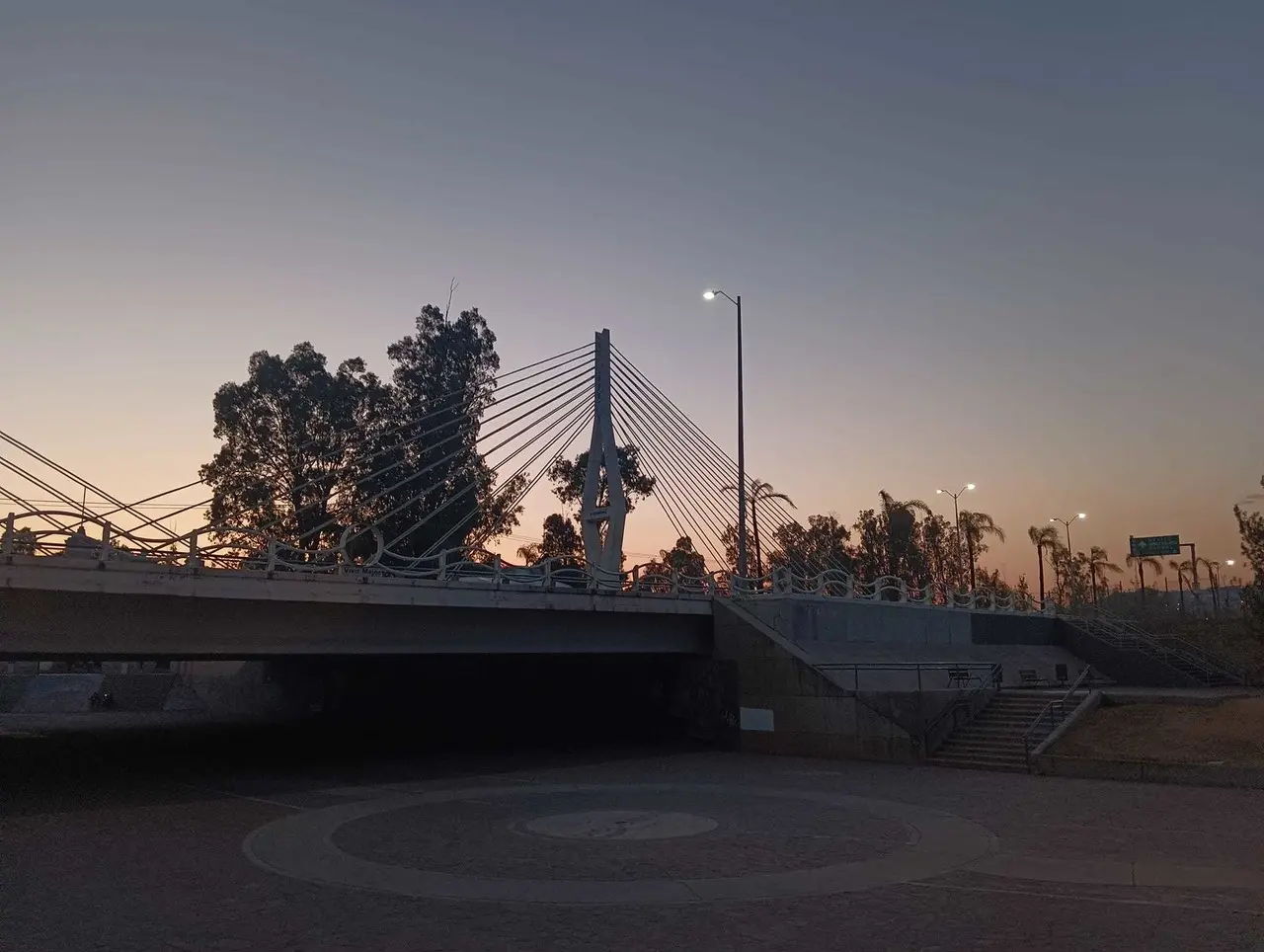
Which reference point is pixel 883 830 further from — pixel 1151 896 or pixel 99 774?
pixel 99 774

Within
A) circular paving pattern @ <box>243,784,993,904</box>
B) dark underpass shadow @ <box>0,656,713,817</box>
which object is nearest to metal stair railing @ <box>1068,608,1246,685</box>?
dark underpass shadow @ <box>0,656,713,817</box>

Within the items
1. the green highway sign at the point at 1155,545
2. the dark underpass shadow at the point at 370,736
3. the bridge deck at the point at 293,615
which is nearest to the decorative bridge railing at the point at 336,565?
the bridge deck at the point at 293,615

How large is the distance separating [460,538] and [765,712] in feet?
78.5

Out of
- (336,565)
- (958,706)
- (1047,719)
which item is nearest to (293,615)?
(336,565)

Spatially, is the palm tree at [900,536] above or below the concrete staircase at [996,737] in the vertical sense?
above

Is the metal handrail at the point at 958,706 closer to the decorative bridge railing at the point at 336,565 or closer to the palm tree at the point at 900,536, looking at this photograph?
the decorative bridge railing at the point at 336,565

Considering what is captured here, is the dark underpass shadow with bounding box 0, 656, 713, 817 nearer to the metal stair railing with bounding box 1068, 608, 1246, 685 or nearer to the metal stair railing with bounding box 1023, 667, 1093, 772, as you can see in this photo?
the metal stair railing with bounding box 1023, 667, 1093, 772

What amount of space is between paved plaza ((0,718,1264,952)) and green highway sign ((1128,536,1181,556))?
80.4 m

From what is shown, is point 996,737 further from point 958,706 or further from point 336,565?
point 336,565

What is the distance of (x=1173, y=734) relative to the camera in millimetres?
24031

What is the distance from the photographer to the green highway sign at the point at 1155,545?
90.5 m

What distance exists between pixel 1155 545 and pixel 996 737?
3059 inches

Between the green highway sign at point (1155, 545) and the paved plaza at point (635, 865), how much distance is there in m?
80.4

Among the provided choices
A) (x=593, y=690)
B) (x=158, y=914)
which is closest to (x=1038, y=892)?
(x=158, y=914)
